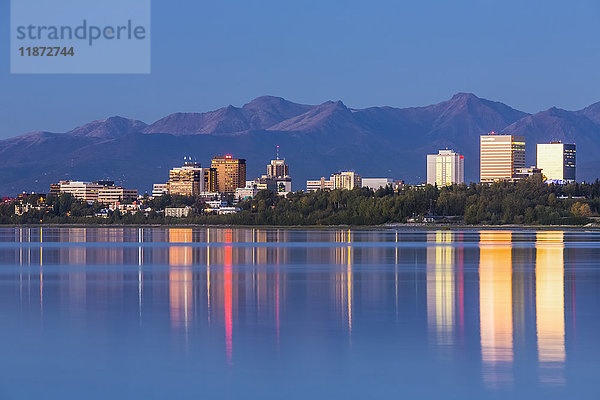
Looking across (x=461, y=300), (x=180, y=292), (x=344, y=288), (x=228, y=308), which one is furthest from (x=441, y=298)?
(x=180, y=292)

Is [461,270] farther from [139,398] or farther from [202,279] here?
[139,398]

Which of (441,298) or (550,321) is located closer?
(550,321)

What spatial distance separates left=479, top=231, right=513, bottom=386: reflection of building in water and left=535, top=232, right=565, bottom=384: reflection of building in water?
30.3 inches

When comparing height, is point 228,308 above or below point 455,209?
below

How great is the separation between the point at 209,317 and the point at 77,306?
20.9ft

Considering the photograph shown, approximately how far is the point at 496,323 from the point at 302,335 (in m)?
6.02

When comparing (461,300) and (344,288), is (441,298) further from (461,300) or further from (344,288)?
(344,288)

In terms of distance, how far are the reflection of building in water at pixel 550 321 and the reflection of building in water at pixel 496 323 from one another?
30.3 inches

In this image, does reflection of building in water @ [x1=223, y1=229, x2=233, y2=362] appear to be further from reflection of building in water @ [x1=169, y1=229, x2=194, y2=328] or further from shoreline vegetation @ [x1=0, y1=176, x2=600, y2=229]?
shoreline vegetation @ [x1=0, y1=176, x2=600, y2=229]

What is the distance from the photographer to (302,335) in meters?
26.0

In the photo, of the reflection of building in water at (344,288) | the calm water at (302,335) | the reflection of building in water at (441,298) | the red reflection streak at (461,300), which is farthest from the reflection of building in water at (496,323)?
the reflection of building in water at (344,288)

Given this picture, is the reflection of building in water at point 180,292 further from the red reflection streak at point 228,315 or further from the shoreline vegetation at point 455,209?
the shoreline vegetation at point 455,209

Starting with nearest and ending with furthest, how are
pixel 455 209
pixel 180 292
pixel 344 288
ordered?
pixel 180 292 → pixel 344 288 → pixel 455 209

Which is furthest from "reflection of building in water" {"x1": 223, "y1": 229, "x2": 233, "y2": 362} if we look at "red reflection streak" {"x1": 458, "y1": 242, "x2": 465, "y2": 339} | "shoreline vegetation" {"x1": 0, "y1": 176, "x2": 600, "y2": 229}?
"shoreline vegetation" {"x1": 0, "y1": 176, "x2": 600, "y2": 229}
